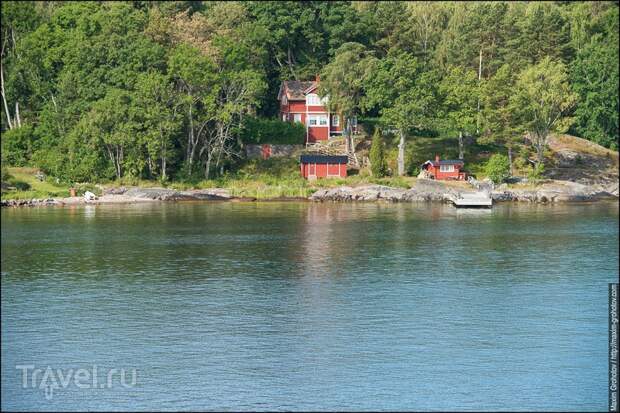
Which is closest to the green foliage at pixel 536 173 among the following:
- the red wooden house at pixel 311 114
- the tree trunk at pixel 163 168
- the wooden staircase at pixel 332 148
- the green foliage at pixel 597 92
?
the green foliage at pixel 597 92

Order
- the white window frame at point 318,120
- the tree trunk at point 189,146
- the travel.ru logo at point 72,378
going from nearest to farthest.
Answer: the travel.ru logo at point 72,378 → the tree trunk at point 189,146 → the white window frame at point 318,120

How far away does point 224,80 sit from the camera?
298ft

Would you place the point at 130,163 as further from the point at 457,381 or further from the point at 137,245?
the point at 457,381

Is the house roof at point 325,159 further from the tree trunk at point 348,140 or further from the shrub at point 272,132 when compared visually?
the shrub at point 272,132

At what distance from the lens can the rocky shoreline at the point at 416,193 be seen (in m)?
85.2

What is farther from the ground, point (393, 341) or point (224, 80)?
point (224, 80)

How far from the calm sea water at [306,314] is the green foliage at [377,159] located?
65.3 ft

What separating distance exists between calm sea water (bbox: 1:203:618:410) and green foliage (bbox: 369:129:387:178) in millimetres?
19910

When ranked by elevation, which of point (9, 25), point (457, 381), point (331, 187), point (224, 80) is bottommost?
point (457, 381)

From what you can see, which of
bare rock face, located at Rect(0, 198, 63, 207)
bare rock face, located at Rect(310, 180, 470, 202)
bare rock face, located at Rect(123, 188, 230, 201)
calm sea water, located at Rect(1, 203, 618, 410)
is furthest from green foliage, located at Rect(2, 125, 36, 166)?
bare rock face, located at Rect(310, 180, 470, 202)

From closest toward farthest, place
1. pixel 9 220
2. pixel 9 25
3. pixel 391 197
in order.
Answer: pixel 9 220, pixel 391 197, pixel 9 25

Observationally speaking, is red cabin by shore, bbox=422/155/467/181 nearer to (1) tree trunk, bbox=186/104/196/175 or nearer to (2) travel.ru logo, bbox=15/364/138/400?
(1) tree trunk, bbox=186/104/196/175

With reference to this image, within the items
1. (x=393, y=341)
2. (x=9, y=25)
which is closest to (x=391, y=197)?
(x=9, y=25)

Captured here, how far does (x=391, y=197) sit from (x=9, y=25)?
135 ft
